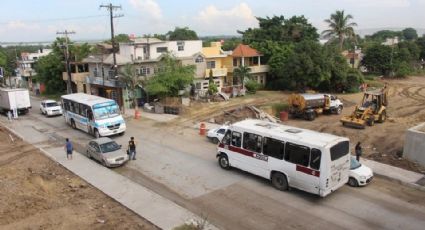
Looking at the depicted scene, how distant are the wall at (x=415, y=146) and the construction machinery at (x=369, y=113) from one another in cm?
835

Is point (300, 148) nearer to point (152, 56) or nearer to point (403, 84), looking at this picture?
point (152, 56)

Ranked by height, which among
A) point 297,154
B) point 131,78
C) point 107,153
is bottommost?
point 107,153

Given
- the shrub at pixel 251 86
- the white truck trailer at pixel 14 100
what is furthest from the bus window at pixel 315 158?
the white truck trailer at pixel 14 100

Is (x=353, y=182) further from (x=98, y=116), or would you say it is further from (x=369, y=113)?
(x=98, y=116)

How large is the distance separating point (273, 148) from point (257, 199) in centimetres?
251

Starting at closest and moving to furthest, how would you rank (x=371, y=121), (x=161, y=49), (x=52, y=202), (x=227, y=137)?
(x=52, y=202), (x=227, y=137), (x=371, y=121), (x=161, y=49)

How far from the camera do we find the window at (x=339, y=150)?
619 inches

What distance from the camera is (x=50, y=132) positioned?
30.4 m

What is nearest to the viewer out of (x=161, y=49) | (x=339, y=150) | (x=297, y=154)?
(x=339, y=150)

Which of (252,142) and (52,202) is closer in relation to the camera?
(52,202)

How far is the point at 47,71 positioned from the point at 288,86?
115ft

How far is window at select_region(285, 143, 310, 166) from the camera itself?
1603 cm

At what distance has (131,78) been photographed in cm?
3822

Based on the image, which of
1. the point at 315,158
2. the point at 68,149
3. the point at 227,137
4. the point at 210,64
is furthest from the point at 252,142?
the point at 210,64
